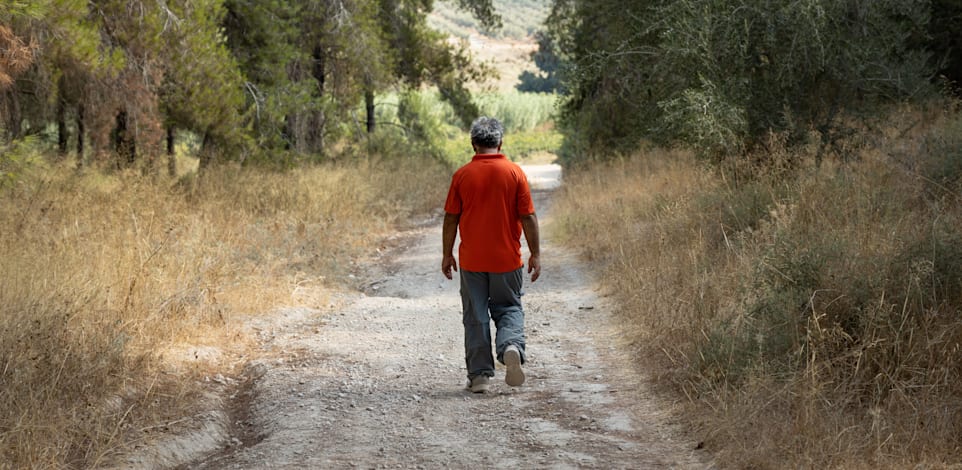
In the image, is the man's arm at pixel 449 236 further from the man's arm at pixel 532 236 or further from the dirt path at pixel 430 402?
the dirt path at pixel 430 402

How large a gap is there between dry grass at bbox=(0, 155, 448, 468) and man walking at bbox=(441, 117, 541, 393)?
6.20ft

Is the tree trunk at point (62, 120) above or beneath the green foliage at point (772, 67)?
beneath

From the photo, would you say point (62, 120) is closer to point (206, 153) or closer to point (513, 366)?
point (206, 153)

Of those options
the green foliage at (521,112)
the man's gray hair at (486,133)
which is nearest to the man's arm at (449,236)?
the man's gray hair at (486,133)

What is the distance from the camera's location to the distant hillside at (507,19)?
13612cm

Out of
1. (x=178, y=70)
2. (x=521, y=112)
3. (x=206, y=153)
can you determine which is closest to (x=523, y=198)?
(x=178, y=70)

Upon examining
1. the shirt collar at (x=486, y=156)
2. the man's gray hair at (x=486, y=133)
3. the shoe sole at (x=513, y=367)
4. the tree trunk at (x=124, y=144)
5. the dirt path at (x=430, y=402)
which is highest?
the man's gray hair at (x=486, y=133)

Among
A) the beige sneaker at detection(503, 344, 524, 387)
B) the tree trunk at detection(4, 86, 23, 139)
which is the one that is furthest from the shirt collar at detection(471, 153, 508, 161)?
the tree trunk at detection(4, 86, 23, 139)

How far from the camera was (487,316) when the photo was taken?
21.7ft

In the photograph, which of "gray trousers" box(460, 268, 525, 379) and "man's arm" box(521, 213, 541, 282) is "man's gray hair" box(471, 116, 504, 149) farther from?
"gray trousers" box(460, 268, 525, 379)

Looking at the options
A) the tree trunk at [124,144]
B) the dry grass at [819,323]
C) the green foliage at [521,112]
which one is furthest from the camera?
the green foliage at [521,112]

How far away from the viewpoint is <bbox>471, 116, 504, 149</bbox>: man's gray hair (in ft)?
21.1

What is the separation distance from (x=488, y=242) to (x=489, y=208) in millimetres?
227

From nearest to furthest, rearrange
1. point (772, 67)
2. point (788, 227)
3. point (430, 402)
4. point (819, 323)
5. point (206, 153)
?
point (819, 323)
point (430, 402)
point (788, 227)
point (772, 67)
point (206, 153)
